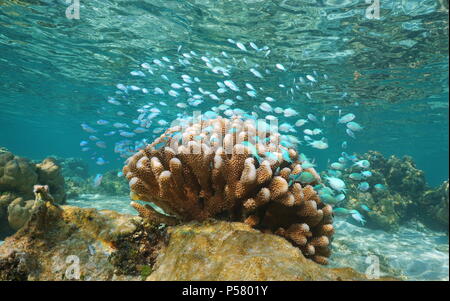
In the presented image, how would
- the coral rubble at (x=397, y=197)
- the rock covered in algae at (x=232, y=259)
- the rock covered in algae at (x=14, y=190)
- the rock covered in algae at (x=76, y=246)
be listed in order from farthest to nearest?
the coral rubble at (x=397, y=197) → the rock covered in algae at (x=14, y=190) → the rock covered in algae at (x=76, y=246) → the rock covered in algae at (x=232, y=259)

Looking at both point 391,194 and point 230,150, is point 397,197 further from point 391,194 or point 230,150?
point 230,150

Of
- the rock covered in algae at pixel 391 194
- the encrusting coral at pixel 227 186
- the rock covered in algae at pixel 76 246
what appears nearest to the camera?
the rock covered in algae at pixel 76 246

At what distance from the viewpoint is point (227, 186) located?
3.09 meters

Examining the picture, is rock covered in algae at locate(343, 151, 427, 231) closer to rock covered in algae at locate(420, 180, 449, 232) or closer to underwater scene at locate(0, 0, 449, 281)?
underwater scene at locate(0, 0, 449, 281)

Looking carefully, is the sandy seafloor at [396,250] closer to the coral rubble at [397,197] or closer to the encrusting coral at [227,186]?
the coral rubble at [397,197]

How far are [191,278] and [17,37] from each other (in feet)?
74.5

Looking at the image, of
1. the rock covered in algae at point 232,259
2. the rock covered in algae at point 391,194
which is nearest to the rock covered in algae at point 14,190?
the rock covered in algae at point 232,259

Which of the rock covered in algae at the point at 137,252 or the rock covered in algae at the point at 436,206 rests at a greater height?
the rock covered in algae at the point at 137,252

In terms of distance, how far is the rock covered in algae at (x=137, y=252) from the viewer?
2.07m

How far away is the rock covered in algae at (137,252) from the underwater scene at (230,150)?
16 mm

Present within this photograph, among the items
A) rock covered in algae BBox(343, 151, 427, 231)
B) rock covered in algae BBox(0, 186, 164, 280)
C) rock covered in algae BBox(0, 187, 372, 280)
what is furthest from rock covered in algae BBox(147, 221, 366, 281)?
rock covered in algae BBox(343, 151, 427, 231)

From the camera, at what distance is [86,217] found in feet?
8.96
